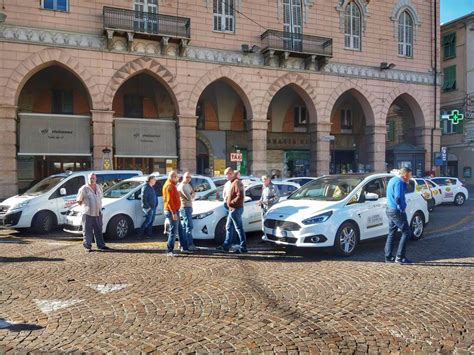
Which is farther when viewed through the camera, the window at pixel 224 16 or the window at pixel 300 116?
the window at pixel 300 116

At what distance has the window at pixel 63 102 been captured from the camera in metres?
24.8

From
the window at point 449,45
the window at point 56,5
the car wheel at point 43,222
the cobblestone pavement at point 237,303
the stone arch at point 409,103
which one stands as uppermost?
the window at point 449,45

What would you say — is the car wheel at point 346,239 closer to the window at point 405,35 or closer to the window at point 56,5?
the window at point 56,5

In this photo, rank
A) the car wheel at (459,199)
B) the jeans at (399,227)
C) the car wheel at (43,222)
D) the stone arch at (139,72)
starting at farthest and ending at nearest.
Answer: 1. the car wheel at (459,199)
2. the stone arch at (139,72)
3. the car wheel at (43,222)
4. the jeans at (399,227)

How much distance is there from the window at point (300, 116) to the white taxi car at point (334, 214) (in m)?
20.7

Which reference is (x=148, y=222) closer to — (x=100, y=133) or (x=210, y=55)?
(x=100, y=133)

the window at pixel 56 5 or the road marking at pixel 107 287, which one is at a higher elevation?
the window at pixel 56 5

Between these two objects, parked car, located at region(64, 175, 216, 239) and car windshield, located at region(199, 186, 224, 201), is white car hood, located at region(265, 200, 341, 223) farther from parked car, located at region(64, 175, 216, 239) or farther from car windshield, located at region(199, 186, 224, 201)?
parked car, located at region(64, 175, 216, 239)

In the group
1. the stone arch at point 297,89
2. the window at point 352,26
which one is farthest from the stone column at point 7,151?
the window at point 352,26

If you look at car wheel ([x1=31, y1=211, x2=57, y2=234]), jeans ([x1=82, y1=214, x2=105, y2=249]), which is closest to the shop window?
car wheel ([x1=31, y1=211, x2=57, y2=234])

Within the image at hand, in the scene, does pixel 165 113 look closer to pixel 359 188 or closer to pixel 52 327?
pixel 359 188

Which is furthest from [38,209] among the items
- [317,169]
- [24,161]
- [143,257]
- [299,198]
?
[317,169]

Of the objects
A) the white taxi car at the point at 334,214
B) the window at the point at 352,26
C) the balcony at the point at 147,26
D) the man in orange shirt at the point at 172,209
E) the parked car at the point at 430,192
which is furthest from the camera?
the window at the point at 352,26

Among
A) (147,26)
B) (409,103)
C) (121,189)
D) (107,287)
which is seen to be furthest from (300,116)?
(107,287)
